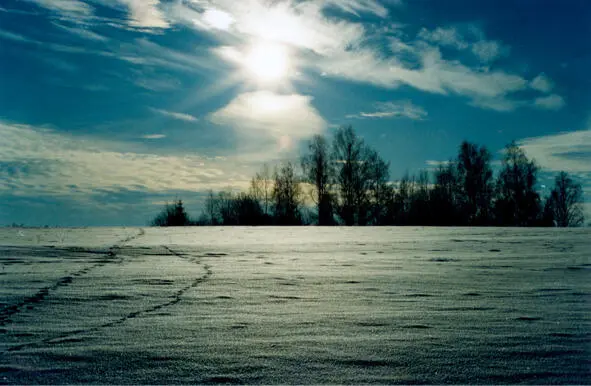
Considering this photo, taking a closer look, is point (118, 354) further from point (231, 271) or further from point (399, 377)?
point (231, 271)

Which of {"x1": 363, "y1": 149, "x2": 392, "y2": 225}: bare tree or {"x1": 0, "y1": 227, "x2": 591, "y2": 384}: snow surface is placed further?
{"x1": 363, "y1": 149, "x2": 392, "y2": 225}: bare tree

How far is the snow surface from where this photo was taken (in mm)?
1739

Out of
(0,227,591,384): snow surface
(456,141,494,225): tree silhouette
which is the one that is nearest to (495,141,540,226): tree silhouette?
(456,141,494,225): tree silhouette

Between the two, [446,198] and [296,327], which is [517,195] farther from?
[296,327]

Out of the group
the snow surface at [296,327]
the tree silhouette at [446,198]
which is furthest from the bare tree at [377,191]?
the snow surface at [296,327]

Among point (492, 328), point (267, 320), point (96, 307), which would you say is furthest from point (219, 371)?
point (96, 307)

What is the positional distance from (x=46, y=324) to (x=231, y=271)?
8.07 ft

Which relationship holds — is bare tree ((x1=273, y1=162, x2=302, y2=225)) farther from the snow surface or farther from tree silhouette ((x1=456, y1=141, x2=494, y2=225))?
the snow surface

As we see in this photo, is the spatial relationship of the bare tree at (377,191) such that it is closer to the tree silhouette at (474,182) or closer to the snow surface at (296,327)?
the tree silhouette at (474,182)

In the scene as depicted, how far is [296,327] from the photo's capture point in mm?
2369

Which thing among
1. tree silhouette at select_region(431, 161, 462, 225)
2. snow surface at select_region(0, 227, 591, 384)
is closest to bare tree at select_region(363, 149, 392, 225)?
tree silhouette at select_region(431, 161, 462, 225)

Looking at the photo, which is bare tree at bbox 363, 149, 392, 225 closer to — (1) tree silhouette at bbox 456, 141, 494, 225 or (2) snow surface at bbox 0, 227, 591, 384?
(1) tree silhouette at bbox 456, 141, 494, 225

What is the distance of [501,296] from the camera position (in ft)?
10.7

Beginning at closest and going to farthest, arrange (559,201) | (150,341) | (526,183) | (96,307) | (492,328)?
(150,341), (492,328), (96,307), (526,183), (559,201)
